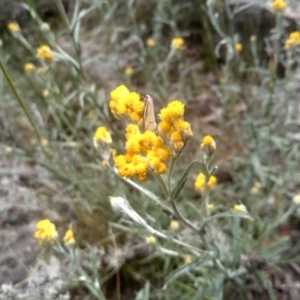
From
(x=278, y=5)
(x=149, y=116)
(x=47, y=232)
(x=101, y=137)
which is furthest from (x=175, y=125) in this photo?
(x=278, y=5)

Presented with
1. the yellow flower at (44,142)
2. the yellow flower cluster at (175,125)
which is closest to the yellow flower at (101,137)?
the yellow flower cluster at (175,125)

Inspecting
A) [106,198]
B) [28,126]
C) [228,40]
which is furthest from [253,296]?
[28,126]

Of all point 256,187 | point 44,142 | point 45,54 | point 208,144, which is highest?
point 45,54

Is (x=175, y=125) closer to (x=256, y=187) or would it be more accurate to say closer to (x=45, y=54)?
(x=45, y=54)

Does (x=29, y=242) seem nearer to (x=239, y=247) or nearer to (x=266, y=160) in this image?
(x=239, y=247)

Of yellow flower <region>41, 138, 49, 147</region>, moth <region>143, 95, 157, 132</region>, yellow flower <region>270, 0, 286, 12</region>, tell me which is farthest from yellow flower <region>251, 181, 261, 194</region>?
moth <region>143, 95, 157, 132</region>
